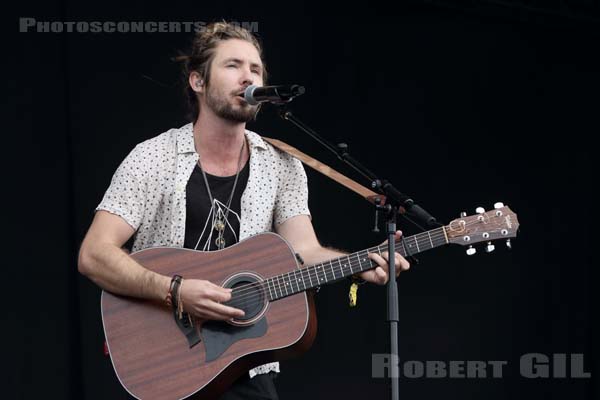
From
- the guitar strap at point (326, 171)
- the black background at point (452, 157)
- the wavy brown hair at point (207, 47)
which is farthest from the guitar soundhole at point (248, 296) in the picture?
the black background at point (452, 157)

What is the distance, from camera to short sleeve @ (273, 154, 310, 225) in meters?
4.44

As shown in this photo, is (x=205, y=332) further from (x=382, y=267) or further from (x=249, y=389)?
(x=382, y=267)

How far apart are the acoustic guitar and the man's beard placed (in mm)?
529

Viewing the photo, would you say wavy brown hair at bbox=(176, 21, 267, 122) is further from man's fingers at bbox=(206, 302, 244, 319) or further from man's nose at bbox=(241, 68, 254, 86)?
man's fingers at bbox=(206, 302, 244, 319)

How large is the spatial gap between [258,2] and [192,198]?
1826mm

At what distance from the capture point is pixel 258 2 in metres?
A: 5.68

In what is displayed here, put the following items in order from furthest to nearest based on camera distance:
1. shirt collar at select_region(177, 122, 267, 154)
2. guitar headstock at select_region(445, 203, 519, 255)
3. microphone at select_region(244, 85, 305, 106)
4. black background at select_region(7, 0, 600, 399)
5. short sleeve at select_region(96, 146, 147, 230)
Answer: black background at select_region(7, 0, 600, 399), shirt collar at select_region(177, 122, 267, 154), short sleeve at select_region(96, 146, 147, 230), guitar headstock at select_region(445, 203, 519, 255), microphone at select_region(244, 85, 305, 106)

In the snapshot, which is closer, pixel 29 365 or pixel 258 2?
pixel 29 365

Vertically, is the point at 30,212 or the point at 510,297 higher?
the point at 30,212

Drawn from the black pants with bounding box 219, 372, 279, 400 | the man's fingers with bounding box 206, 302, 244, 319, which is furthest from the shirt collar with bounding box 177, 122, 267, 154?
the black pants with bounding box 219, 372, 279, 400

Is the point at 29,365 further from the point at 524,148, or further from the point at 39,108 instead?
the point at 524,148

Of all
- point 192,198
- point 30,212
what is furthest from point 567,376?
point 30,212

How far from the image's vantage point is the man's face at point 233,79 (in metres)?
4.25

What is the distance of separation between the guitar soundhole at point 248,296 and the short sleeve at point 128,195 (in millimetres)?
499
